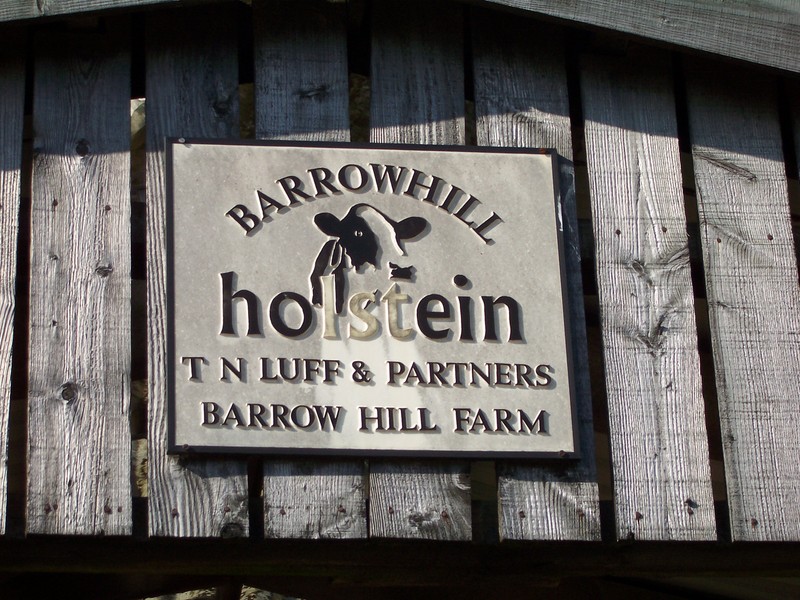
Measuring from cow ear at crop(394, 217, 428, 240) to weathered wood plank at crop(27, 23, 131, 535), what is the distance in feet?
2.52

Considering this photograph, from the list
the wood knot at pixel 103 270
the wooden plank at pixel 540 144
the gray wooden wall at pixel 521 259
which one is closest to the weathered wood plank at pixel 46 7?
the gray wooden wall at pixel 521 259

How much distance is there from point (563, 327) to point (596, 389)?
0.39 meters

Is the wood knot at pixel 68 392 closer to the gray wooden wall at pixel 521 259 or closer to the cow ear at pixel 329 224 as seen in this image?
the gray wooden wall at pixel 521 259

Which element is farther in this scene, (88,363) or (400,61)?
(400,61)

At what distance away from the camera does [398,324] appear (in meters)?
3.81

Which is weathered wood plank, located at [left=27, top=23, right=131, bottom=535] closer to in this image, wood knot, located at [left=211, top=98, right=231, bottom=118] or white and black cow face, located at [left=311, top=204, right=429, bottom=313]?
wood knot, located at [left=211, top=98, right=231, bottom=118]

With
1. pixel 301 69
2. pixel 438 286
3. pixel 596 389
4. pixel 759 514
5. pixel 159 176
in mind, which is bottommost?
pixel 759 514

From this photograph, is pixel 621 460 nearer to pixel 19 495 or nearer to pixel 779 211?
pixel 779 211

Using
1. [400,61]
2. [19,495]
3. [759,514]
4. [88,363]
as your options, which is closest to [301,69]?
[400,61]

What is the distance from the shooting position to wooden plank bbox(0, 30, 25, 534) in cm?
366

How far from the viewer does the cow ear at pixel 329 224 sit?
389cm

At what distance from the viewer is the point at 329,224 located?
3900mm

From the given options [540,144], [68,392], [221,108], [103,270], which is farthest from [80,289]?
[540,144]

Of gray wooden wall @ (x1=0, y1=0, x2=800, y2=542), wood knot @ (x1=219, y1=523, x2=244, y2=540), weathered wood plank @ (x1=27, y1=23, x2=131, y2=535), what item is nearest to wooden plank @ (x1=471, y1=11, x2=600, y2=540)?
gray wooden wall @ (x1=0, y1=0, x2=800, y2=542)
